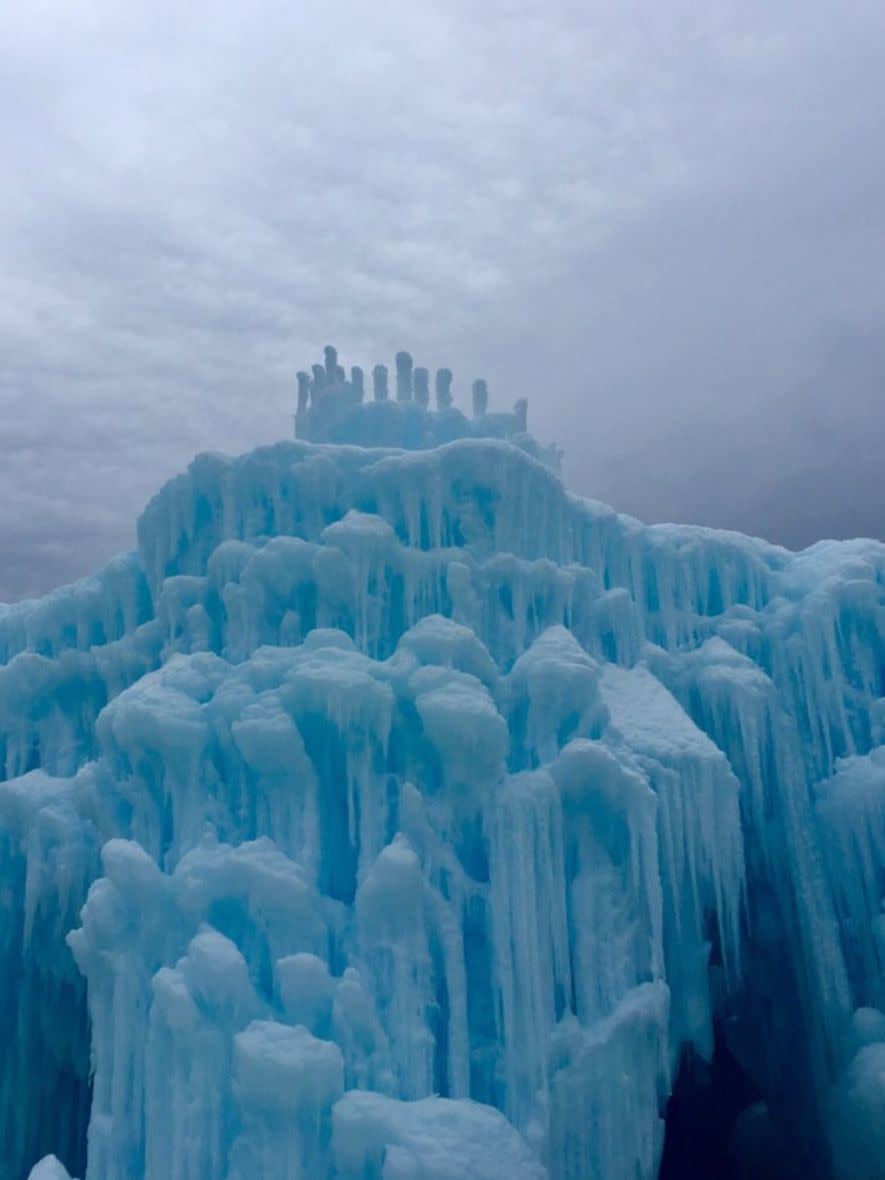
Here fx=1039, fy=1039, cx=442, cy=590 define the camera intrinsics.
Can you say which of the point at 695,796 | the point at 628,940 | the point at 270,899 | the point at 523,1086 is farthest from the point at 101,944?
the point at 695,796

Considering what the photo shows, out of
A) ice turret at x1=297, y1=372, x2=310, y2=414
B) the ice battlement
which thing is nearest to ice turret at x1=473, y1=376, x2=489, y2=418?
the ice battlement

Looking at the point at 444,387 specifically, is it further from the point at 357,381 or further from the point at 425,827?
the point at 425,827

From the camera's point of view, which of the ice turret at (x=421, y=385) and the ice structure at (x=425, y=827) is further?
the ice turret at (x=421, y=385)

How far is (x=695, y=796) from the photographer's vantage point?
45.3ft

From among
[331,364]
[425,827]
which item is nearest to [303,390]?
[331,364]

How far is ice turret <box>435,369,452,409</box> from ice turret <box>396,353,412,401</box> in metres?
0.49

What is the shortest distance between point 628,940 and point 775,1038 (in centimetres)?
516

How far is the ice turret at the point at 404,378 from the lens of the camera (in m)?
17.5

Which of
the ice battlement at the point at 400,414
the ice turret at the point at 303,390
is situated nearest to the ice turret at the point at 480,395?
the ice battlement at the point at 400,414

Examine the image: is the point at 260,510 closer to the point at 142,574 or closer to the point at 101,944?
the point at 142,574

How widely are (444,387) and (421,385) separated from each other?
1.32 feet

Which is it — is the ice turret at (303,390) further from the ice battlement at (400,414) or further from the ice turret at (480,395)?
the ice turret at (480,395)

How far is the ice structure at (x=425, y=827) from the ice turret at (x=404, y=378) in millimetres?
60

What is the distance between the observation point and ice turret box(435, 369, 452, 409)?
17.5m
